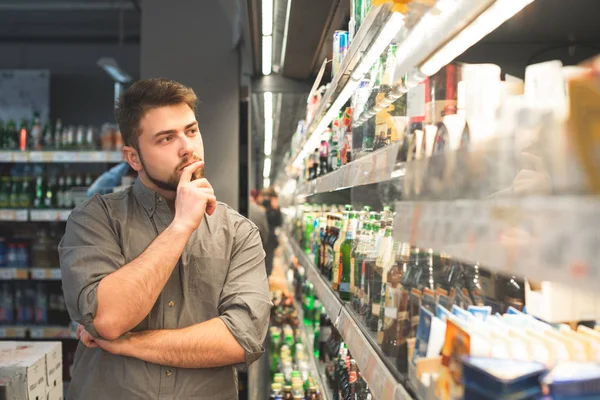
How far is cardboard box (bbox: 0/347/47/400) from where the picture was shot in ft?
8.27

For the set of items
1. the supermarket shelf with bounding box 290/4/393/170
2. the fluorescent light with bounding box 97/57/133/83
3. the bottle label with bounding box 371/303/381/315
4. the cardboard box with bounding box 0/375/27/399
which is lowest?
the cardboard box with bounding box 0/375/27/399

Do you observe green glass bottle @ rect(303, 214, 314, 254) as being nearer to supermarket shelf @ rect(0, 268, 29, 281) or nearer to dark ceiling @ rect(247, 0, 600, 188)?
dark ceiling @ rect(247, 0, 600, 188)

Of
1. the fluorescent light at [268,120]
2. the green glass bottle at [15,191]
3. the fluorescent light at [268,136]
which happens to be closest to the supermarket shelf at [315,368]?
the fluorescent light at [268,120]

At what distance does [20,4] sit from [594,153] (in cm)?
1055

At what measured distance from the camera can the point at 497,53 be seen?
7.33 feet

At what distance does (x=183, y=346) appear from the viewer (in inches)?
73.0

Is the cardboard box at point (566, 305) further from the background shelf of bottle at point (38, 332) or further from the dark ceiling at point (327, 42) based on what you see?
the background shelf of bottle at point (38, 332)

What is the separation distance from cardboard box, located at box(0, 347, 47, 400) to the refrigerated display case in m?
1.27

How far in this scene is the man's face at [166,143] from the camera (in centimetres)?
202

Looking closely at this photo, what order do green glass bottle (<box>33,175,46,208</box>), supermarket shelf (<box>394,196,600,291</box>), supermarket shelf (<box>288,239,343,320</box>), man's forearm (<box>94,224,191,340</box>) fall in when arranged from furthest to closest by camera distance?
green glass bottle (<box>33,175,46,208</box>) → supermarket shelf (<box>288,239,343,320</box>) → man's forearm (<box>94,224,191,340</box>) → supermarket shelf (<box>394,196,600,291</box>)

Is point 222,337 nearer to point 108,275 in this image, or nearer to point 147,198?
point 108,275

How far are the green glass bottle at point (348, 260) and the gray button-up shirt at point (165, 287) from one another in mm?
546

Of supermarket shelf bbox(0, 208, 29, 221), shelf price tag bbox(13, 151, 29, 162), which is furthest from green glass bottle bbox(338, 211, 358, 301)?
shelf price tag bbox(13, 151, 29, 162)

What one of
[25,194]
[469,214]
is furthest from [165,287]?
[25,194]
